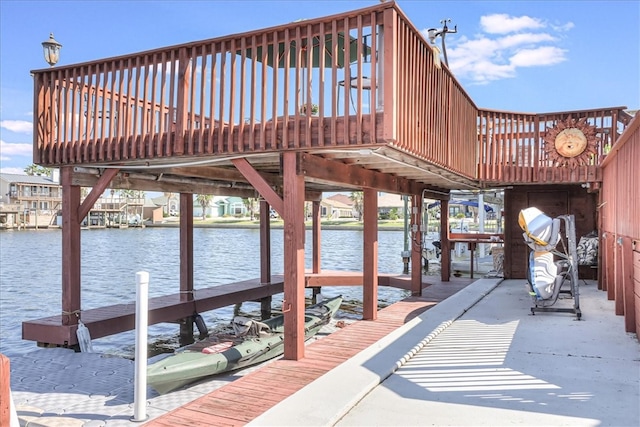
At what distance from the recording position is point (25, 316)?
13461mm

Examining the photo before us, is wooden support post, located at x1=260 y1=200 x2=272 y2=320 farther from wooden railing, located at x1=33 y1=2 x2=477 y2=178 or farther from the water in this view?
wooden railing, located at x1=33 y1=2 x2=477 y2=178

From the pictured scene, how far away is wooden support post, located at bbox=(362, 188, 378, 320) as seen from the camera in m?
7.94

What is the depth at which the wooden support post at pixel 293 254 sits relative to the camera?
5.87 metres

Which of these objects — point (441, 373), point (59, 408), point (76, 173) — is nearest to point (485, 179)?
point (441, 373)

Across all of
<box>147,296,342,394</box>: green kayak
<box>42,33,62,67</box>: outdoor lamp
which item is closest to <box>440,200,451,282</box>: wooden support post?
<box>147,296,342,394</box>: green kayak

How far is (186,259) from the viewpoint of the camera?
10062 millimetres

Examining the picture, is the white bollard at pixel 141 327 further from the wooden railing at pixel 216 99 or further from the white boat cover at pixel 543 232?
the white boat cover at pixel 543 232

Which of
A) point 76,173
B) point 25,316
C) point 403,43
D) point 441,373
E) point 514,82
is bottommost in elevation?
point 25,316

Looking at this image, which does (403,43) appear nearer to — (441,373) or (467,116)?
(441,373)

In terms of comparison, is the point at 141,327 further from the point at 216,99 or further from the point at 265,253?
the point at 265,253

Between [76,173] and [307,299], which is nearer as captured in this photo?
[76,173]

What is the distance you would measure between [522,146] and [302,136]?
24.1 ft

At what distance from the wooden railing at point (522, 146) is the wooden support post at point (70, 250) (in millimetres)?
8063

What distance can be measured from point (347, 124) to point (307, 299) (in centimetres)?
1035
